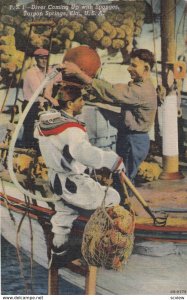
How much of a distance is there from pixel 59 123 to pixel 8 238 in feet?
1.44

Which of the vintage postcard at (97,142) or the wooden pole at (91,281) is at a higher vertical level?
the vintage postcard at (97,142)

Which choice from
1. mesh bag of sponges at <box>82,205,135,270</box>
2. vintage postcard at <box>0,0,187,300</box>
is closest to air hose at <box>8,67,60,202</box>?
vintage postcard at <box>0,0,187,300</box>

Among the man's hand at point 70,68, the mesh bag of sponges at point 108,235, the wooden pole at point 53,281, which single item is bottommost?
the wooden pole at point 53,281

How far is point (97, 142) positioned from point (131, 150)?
12 centimetres

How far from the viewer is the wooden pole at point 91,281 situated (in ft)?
8.07

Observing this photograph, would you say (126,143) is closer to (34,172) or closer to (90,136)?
(90,136)

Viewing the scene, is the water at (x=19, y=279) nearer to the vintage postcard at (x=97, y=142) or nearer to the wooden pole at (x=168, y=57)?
the vintage postcard at (x=97, y=142)

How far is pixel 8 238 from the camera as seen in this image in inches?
97.7

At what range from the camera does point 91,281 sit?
8.09 ft

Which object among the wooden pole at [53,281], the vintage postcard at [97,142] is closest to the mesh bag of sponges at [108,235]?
the vintage postcard at [97,142]

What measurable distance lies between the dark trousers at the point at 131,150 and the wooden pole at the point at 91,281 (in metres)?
0.27

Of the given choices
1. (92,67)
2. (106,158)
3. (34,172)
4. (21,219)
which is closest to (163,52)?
(92,67)

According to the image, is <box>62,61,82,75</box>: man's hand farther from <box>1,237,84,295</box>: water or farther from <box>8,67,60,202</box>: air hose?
<box>1,237,84,295</box>: water

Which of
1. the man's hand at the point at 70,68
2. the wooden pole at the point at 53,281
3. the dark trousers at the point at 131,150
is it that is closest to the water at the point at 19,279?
the wooden pole at the point at 53,281
